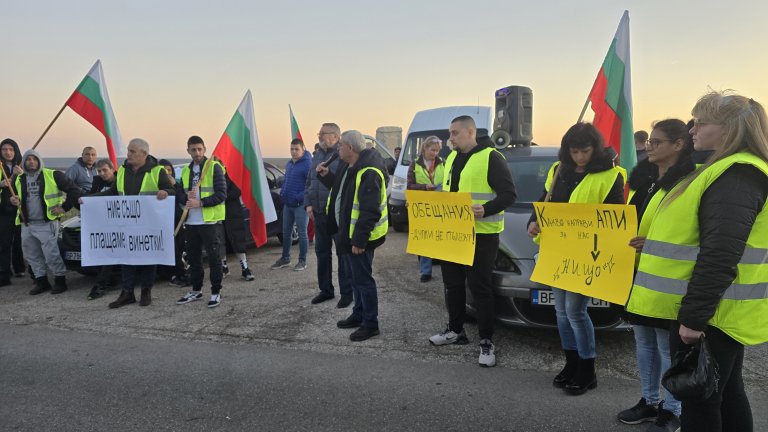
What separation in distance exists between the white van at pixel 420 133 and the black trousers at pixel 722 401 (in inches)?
306

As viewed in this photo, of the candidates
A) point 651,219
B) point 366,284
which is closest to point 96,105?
point 366,284

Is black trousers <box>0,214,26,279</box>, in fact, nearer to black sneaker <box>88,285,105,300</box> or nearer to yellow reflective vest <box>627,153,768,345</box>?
black sneaker <box>88,285,105,300</box>

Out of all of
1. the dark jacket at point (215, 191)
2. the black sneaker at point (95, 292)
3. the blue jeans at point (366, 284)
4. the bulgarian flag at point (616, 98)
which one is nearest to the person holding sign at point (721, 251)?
the bulgarian flag at point (616, 98)

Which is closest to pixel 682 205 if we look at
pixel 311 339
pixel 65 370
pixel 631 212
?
pixel 631 212

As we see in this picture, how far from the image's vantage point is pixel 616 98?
4254mm

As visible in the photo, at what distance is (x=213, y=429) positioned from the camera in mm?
2977

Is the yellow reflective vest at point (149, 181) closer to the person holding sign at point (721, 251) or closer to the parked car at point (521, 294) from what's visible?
the parked car at point (521, 294)

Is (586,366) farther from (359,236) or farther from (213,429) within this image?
(213,429)

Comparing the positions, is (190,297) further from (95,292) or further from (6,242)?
(6,242)

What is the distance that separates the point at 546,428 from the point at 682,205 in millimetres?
1587

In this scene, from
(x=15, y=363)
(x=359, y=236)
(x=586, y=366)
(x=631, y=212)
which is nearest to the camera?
(x=631, y=212)

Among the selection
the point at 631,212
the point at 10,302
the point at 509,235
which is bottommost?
the point at 10,302

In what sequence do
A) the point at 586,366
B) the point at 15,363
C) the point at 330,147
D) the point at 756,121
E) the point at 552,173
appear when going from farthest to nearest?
the point at 330,147 → the point at 15,363 → the point at 552,173 → the point at 586,366 → the point at 756,121

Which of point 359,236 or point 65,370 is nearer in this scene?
point 65,370
